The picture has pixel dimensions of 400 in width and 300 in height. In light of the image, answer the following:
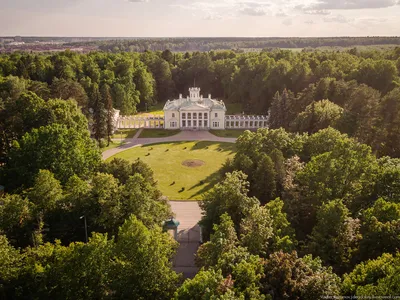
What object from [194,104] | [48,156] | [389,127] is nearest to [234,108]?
[194,104]

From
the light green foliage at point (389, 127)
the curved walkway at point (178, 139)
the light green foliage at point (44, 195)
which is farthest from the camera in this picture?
the curved walkway at point (178, 139)

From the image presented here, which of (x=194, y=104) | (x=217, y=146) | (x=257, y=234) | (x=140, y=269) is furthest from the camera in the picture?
(x=194, y=104)

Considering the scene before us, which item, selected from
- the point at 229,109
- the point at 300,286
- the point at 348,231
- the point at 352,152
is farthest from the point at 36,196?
the point at 229,109

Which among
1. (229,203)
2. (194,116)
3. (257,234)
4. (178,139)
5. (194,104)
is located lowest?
(178,139)

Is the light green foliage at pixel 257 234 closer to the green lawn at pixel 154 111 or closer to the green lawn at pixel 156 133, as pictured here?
the green lawn at pixel 156 133

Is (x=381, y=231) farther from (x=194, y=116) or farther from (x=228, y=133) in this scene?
(x=194, y=116)

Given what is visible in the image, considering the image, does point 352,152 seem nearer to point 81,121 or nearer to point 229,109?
point 81,121

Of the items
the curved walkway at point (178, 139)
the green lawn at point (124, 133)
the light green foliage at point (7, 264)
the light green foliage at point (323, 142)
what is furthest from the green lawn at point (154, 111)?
the light green foliage at point (7, 264)
